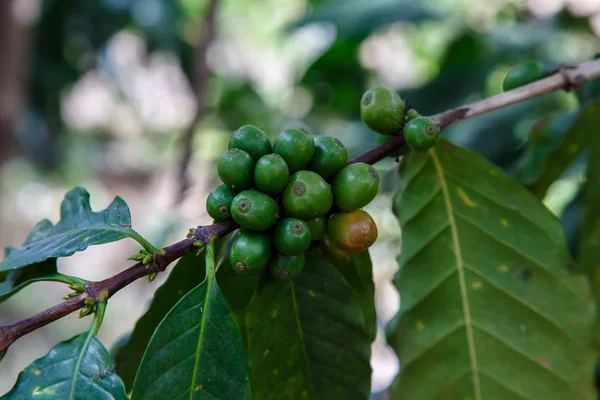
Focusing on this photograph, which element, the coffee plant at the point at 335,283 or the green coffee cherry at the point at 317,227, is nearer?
the coffee plant at the point at 335,283

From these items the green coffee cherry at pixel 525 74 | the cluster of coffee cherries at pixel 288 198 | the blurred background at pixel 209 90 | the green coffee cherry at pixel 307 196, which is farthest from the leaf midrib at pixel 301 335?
the green coffee cherry at pixel 525 74

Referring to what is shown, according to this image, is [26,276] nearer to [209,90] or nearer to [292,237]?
[292,237]

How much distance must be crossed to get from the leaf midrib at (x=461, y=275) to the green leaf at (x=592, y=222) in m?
0.63

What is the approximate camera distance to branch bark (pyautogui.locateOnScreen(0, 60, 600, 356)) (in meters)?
1.00

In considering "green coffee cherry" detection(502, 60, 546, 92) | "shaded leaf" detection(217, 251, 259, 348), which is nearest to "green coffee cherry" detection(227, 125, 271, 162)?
"shaded leaf" detection(217, 251, 259, 348)

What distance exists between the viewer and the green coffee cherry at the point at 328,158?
115 centimetres

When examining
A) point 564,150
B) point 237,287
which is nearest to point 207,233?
point 237,287

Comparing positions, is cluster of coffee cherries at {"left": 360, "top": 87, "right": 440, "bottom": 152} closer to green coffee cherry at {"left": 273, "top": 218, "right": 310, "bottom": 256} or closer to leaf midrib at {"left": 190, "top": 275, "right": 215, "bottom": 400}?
green coffee cherry at {"left": 273, "top": 218, "right": 310, "bottom": 256}

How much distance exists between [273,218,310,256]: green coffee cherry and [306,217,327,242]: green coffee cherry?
0.09 meters

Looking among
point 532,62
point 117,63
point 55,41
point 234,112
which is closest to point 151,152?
point 117,63

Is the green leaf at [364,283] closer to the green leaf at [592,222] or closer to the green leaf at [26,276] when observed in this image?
the green leaf at [26,276]

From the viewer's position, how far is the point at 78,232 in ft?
3.84

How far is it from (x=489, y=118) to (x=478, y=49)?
3.12ft

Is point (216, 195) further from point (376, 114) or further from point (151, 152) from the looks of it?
point (151, 152)
